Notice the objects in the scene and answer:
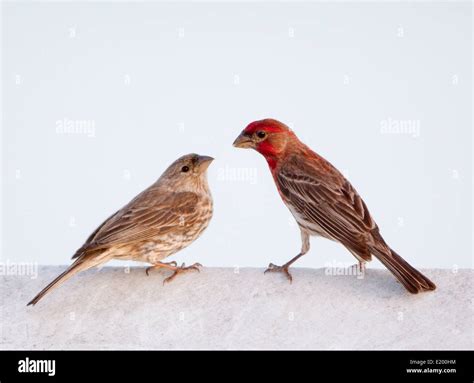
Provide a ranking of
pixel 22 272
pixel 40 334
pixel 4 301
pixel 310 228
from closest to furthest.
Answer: pixel 40 334 < pixel 4 301 < pixel 22 272 < pixel 310 228

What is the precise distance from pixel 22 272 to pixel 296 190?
2.72m

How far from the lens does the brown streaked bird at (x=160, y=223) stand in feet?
20.5

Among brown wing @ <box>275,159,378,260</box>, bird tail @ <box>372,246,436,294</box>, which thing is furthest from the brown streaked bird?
bird tail @ <box>372,246,436,294</box>

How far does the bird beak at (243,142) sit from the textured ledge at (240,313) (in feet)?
5.94

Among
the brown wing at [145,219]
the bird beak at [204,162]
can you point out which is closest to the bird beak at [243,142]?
the bird beak at [204,162]

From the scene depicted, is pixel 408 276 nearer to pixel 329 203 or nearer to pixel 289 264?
pixel 289 264

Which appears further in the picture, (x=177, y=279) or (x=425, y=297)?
(x=177, y=279)

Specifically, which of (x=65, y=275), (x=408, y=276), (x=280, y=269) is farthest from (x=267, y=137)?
(x=65, y=275)

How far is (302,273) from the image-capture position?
6.05m

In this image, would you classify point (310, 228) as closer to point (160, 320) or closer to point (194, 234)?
point (194, 234)

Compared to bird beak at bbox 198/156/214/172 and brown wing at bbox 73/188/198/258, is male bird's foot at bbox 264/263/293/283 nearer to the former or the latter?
brown wing at bbox 73/188/198/258

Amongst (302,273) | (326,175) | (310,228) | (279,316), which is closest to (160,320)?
(279,316)
